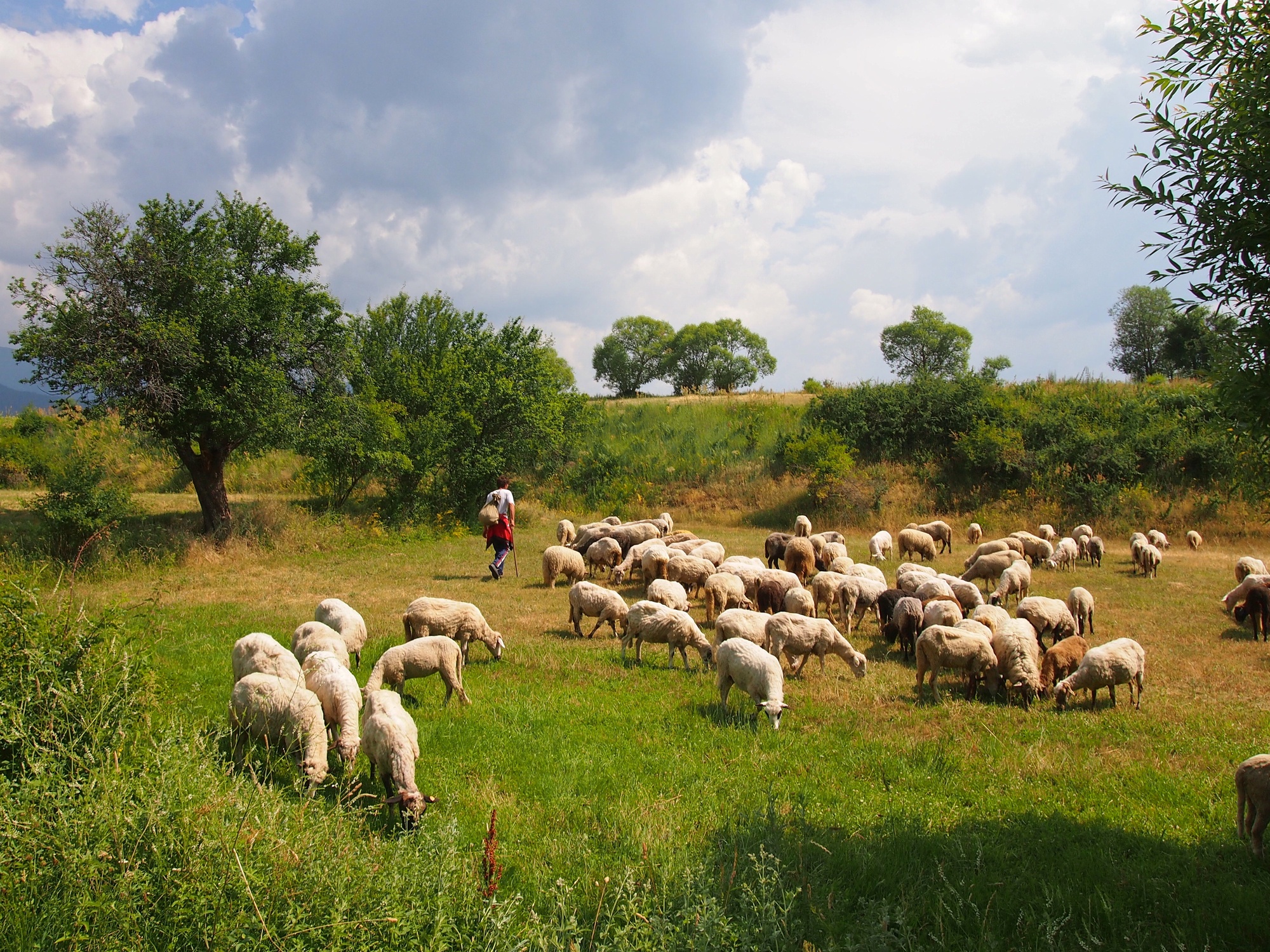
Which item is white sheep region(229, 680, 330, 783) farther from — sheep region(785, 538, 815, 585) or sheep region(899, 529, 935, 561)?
sheep region(899, 529, 935, 561)

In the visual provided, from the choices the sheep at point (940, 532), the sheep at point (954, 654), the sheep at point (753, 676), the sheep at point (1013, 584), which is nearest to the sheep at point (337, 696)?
the sheep at point (753, 676)

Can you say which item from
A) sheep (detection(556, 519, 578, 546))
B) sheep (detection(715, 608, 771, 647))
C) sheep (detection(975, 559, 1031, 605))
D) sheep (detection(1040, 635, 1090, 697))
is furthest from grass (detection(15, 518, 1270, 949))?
sheep (detection(556, 519, 578, 546))

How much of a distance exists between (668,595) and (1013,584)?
752 cm

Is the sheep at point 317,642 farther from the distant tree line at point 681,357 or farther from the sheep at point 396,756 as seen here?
the distant tree line at point 681,357

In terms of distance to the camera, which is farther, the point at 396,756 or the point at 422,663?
the point at 422,663

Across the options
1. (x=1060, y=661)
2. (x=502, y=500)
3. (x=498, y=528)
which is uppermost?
(x=502, y=500)

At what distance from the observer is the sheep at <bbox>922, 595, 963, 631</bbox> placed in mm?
9680

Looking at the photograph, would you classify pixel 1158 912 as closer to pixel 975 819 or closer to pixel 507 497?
pixel 975 819

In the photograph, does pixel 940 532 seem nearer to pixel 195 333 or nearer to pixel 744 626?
pixel 744 626

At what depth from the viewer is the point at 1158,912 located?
14.0 ft

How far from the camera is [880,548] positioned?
63.7 ft

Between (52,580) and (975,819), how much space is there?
1678cm

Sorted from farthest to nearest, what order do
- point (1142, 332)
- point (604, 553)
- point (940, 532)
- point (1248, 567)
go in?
point (1142, 332), point (940, 532), point (604, 553), point (1248, 567)

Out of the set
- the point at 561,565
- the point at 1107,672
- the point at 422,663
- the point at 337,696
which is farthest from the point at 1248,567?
the point at 337,696
